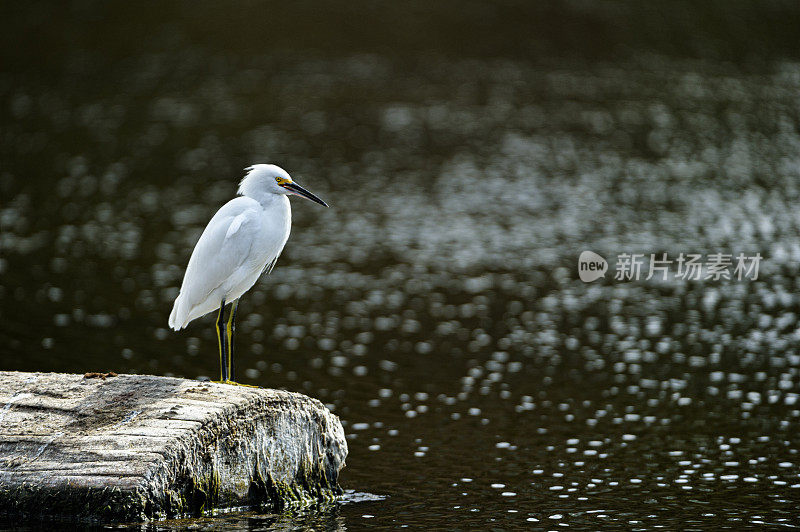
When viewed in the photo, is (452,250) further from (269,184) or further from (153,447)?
(153,447)

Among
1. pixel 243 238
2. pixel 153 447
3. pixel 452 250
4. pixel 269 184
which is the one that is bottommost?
pixel 153 447

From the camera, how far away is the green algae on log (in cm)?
984

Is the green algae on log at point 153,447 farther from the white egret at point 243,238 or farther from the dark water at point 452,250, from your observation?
the white egret at point 243,238

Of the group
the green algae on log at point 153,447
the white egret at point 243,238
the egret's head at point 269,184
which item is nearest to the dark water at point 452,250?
the green algae on log at point 153,447

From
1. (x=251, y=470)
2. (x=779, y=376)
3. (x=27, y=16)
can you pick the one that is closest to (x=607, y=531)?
(x=251, y=470)

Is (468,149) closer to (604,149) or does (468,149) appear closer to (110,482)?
(604,149)

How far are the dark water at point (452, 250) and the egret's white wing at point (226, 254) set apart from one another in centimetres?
284

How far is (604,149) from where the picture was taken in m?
36.2

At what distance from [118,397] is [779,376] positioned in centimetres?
1188

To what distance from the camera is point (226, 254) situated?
12.1 m

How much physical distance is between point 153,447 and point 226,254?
2.82m

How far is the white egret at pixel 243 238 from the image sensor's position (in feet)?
39.6

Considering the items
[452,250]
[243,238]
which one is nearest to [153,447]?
[243,238]

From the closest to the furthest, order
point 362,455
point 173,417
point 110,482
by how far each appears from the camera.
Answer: point 110,482
point 173,417
point 362,455
